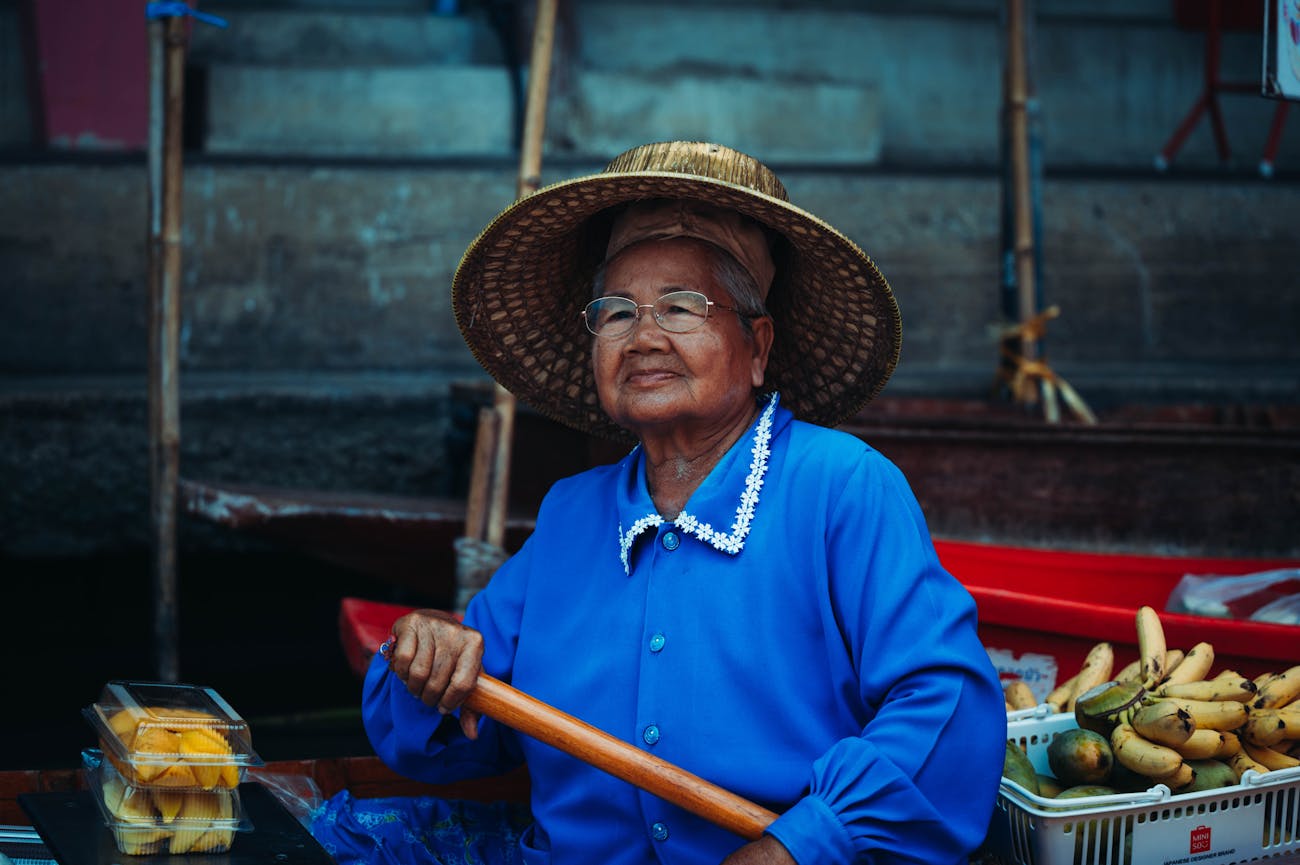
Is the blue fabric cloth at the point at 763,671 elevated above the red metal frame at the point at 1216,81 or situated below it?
below

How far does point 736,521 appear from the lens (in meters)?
1.97

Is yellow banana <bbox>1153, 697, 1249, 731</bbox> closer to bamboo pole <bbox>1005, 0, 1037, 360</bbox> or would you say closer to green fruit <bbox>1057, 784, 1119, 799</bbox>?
green fruit <bbox>1057, 784, 1119, 799</bbox>

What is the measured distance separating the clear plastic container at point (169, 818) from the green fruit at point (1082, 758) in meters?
1.33

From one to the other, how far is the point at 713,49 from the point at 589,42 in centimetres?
59

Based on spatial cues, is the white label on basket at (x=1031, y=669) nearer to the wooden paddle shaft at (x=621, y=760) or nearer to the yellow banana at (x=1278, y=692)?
the yellow banana at (x=1278, y=692)

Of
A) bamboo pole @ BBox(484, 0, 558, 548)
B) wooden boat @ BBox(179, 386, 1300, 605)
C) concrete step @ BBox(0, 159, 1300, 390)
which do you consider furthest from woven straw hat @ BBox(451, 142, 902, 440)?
concrete step @ BBox(0, 159, 1300, 390)

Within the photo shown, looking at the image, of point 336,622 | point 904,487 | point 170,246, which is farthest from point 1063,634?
point 336,622

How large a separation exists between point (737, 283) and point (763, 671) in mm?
601

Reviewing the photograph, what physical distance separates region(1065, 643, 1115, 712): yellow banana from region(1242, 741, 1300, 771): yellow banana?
0.32 metres

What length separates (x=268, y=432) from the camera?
209 inches

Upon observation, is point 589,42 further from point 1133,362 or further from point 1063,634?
point 1063,634

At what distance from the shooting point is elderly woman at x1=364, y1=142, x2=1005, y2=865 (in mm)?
1780

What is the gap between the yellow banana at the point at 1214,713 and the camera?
2307mm

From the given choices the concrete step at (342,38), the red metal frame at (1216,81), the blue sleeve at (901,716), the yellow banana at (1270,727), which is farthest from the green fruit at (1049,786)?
the concrete step at (342,38)
